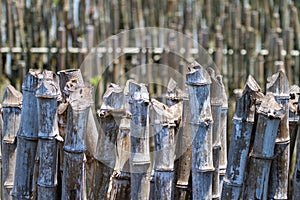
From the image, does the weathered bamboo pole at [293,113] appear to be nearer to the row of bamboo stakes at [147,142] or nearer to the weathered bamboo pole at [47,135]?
the row of bamboo stakes at [147,142]

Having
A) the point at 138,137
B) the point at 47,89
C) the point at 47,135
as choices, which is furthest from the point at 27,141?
the point at 138,137

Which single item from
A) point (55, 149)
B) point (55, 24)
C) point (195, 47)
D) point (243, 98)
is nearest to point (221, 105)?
point (243, 98)

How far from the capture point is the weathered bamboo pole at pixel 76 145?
1892mm

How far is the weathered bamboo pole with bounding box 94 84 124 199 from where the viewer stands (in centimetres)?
193

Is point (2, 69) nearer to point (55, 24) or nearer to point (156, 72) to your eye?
point (55, 24)

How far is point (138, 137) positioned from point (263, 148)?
341 mm

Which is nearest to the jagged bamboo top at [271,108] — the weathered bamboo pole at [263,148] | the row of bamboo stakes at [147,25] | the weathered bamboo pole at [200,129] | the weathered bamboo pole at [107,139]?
the weathered bamboo pole at [263,148]

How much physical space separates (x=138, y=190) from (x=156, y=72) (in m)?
2.98

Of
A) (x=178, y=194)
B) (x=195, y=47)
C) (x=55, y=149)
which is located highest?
(x=195, y=47)

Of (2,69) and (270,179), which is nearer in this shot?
(270,179)

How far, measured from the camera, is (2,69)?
486 centimetres

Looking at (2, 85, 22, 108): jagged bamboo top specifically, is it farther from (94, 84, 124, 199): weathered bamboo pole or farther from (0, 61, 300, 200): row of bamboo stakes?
(94, 84, 124, 199): weathered bamboo pole

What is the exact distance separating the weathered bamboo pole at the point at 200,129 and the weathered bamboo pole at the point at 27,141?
0.46m

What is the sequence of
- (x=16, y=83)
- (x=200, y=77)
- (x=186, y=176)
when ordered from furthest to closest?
(x=16, y=83), (x=186, y=176), (x=200, y=77)
